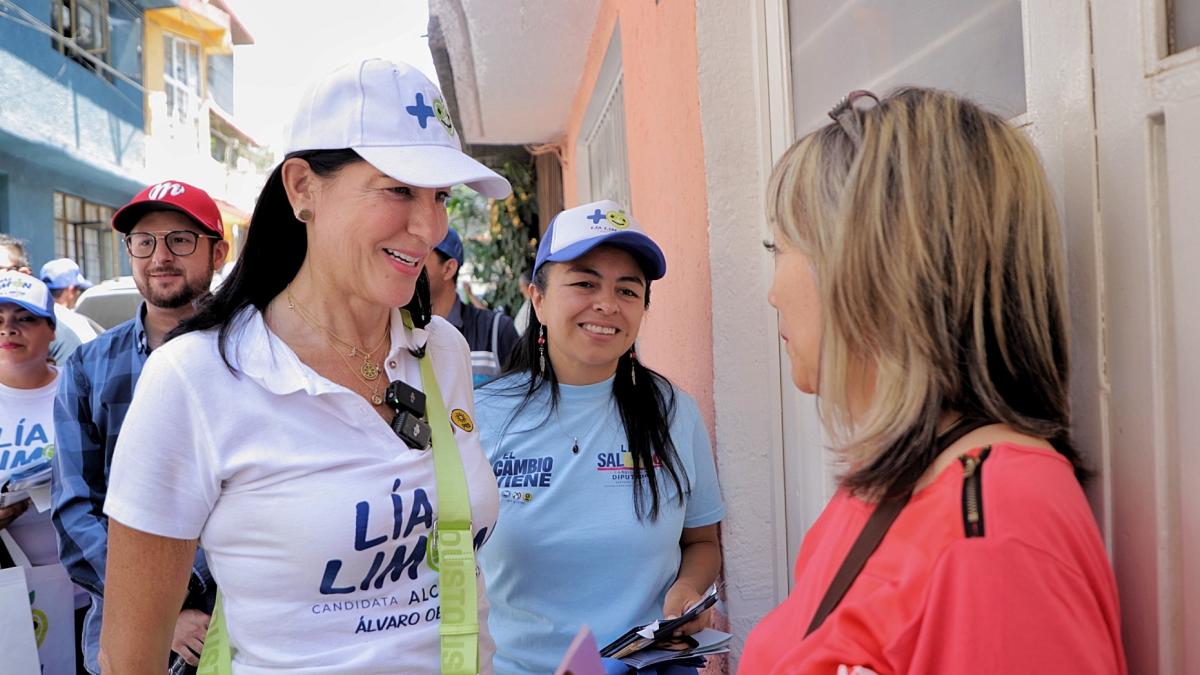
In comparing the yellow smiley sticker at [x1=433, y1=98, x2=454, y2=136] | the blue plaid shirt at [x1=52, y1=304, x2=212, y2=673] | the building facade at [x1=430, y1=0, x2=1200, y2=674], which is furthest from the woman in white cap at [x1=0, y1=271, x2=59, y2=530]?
the yellow smiley sticker at [x1=433, y1=98, x2=454, y2=136]

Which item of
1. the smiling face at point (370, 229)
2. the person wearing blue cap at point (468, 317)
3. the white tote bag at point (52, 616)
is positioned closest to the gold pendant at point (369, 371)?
the smiling face at point (370, 229)

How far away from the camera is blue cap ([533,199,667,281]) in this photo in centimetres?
222

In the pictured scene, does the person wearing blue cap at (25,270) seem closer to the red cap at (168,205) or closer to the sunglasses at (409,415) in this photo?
the red cap at (168,205)

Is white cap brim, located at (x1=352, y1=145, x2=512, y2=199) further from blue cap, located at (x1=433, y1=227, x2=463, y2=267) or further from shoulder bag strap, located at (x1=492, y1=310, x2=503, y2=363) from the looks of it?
shoulder bag strap, located at (x1=492, y1=310, x2=503, y2=363)

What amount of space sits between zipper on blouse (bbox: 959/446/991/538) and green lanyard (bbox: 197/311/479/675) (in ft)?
2.90

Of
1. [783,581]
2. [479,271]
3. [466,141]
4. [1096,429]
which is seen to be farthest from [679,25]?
[479,271]

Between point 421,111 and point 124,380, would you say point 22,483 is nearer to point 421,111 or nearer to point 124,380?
point 124,380

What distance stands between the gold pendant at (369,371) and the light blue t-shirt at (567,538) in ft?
1.85

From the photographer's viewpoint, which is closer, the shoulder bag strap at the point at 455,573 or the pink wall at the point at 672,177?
the shoulder bag strap at the point at 455,573

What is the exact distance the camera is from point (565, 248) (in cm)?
225

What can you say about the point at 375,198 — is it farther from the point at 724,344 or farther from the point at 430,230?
the point at 724,344

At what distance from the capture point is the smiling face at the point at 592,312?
7.40 feet

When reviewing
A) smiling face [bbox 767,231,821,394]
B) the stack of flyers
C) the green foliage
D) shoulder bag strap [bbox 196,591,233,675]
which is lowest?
shoulder bag strap [bbox 196,591,233,675]

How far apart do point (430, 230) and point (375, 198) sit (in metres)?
0.11
